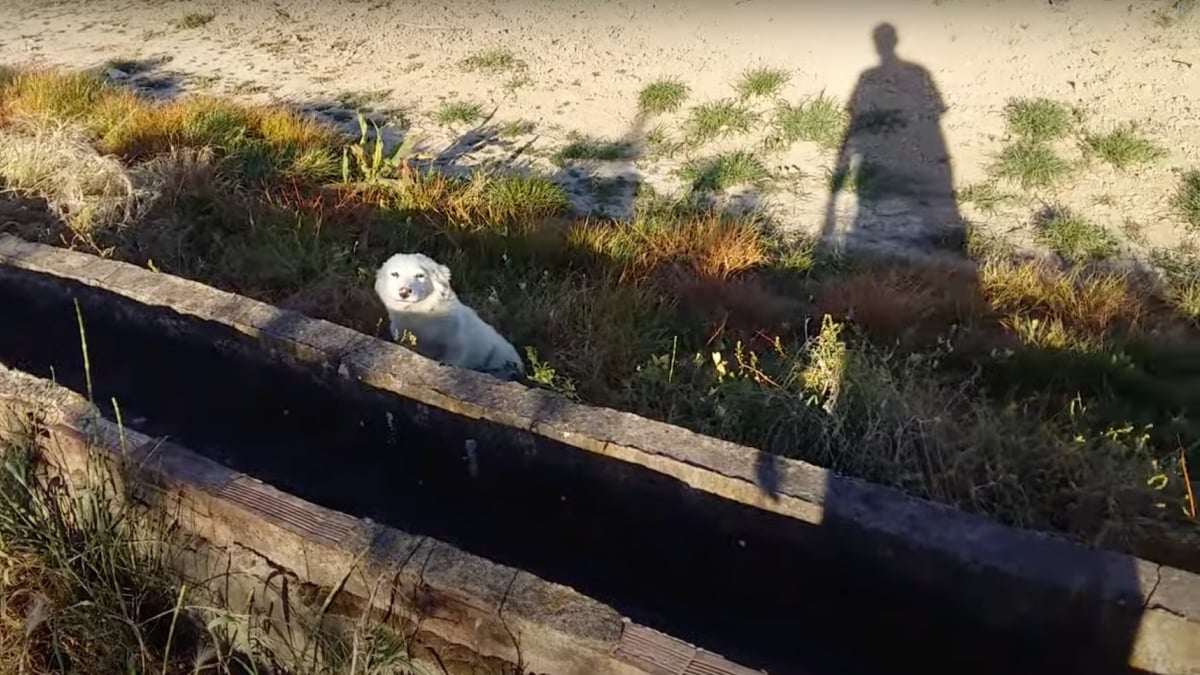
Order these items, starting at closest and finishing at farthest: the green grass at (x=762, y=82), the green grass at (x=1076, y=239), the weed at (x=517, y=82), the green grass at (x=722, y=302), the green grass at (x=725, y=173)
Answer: the green grass at (x=722, y=302) → the green grass at (x=1076, y=239) → the green grass at (x=725, y=173) → the green grass at (x=762, y=82) → the weed at (x=517, y=82)

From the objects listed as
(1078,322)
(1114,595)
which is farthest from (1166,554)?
(1078,322)

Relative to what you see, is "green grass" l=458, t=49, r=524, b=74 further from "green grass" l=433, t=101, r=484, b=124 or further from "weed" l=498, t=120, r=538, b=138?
"weed" l=498, t=120, r=538, b=138

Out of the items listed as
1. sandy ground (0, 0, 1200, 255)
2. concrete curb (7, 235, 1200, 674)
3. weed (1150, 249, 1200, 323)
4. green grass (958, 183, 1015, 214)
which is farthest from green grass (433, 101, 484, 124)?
weed (1150, 249, 1200, 323)

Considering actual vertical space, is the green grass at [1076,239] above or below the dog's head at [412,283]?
below

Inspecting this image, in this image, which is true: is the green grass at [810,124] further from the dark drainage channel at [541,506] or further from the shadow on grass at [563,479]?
the dark drainage channel at [541,506]

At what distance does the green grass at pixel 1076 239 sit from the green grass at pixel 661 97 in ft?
10.4

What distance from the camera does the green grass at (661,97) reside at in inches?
337

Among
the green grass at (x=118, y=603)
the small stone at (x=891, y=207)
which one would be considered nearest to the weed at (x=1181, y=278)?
the small stone at (x=891, y=207)

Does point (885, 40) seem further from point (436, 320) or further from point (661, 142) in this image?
point (436, 320)

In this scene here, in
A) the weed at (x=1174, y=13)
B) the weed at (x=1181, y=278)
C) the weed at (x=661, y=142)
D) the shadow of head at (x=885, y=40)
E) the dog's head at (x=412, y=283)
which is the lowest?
the weed at (x=661, y=142)

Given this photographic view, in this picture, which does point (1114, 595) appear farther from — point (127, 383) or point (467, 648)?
point (127, 383)

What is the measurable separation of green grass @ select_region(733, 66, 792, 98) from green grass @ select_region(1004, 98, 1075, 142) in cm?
181

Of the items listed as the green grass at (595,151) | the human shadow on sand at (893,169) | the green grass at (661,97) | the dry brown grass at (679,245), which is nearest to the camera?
the dry brown grass at (679,245)

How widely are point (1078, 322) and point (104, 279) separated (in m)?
4.35
